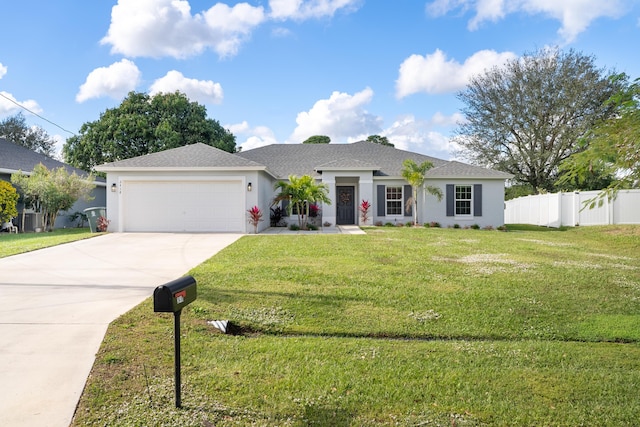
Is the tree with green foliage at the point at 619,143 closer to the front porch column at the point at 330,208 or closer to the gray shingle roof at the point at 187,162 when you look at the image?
the gray shingle roof at the point at 187,162

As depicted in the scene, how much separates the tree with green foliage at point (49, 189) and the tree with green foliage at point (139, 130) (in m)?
11.7

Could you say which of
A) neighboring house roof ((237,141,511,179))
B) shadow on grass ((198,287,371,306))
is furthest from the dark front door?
shadow on grass ((198,287,371,306))

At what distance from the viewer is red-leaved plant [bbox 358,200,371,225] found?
64.7 feet

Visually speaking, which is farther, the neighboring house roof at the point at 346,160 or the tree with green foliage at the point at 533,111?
the tree with green foliage at the point at 533,111

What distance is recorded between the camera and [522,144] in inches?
1133

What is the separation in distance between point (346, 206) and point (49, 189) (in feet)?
43.2

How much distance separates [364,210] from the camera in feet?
64.8

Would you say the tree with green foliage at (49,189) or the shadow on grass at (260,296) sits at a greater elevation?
the tree with green foliage at (49,189)

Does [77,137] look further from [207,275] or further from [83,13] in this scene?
[207,275]

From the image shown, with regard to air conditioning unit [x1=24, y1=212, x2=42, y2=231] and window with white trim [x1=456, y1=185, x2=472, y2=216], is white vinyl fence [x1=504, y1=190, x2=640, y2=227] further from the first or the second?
air conditioning unit [x1=24, y1=212, x2=42, y2=231]

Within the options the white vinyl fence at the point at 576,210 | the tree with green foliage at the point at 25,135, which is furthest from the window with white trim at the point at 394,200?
the tree with green foliage at the point at 25,135

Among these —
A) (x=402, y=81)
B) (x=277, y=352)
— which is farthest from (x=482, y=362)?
(x=402, y=81)

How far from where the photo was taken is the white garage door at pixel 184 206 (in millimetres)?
16297

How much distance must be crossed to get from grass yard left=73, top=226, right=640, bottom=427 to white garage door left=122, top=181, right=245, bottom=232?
877 cm
